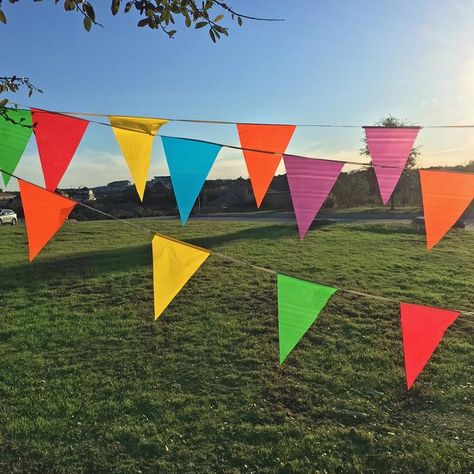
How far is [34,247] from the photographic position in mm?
3748

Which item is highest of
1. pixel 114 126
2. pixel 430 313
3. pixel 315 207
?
pixel 114 126

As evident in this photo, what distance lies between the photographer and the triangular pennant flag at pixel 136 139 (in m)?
3.48

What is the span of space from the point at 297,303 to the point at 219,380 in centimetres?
147

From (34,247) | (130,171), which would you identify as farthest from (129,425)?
(130,171)

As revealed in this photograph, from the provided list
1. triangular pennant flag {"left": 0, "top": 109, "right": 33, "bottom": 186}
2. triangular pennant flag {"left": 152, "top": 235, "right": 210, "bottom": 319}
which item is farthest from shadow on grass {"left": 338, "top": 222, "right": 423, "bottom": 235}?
triangular pennant flag {"left": 0, "top": 109, "right": 33, "bottom": 186}

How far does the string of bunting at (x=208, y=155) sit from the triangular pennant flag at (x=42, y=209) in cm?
11

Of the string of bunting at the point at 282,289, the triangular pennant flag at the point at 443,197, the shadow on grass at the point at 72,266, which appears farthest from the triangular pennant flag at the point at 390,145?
the shadow on grass at the point at 72,266

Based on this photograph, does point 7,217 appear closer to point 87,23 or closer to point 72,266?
point 72,266

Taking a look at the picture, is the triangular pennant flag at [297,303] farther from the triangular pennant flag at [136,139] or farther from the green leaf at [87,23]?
the green leaf at [87,23]

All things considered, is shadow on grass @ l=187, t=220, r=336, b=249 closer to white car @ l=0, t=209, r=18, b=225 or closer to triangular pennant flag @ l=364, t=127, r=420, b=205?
triangular pennant flag @ l=364, t=127, r=420, b=205

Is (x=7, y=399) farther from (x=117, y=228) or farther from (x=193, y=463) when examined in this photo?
(x=117, y=228)

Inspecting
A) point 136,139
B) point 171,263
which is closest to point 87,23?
point 136,139

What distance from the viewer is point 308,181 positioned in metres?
3.64

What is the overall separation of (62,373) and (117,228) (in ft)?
42.2
